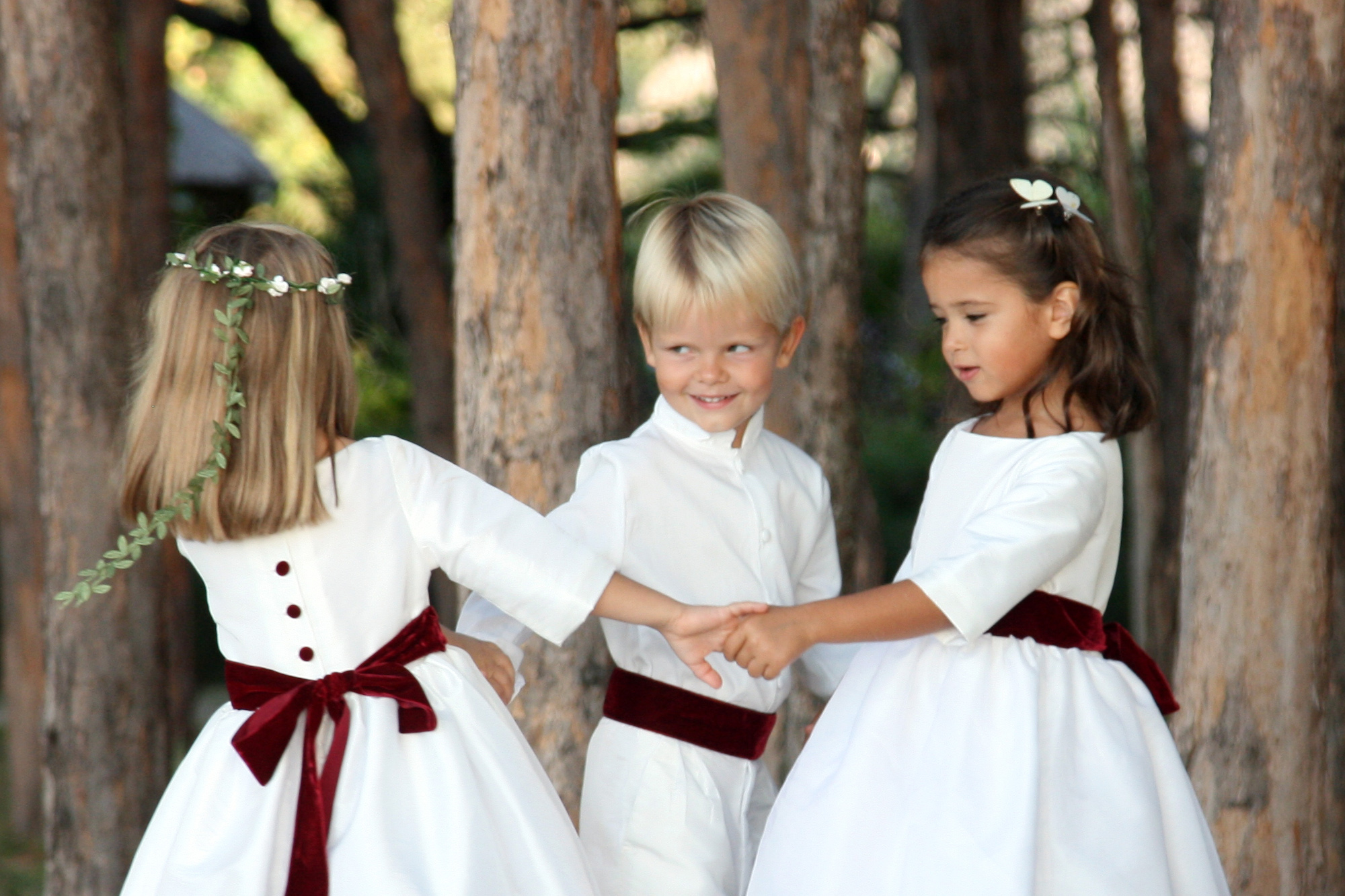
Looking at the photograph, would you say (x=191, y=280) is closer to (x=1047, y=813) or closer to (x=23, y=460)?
(x=1047, y=813)

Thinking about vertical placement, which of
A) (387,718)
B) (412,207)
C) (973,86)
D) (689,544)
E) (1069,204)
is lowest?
(387,718)

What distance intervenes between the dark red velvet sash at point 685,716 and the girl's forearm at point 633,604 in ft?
0.90

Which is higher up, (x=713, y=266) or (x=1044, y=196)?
(x=1044, y=196)

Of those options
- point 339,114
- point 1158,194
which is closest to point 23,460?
point 339,114

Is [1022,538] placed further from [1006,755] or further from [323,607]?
[323,607]

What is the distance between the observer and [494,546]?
212 cm

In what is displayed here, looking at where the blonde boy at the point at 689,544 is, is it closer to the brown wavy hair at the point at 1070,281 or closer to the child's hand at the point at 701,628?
the child's hand at the point at 701,628

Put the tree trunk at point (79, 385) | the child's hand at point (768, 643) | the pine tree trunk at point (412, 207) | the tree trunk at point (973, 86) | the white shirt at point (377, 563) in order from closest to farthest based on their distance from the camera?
1. the white shirt at point (377, 563)
2. the child's hand at point (768, 643)
3. the tree trunk at point (79, 385)
4. the pine tree trunk at point (412, 207)
5. the tree trunk at point (973, 86)

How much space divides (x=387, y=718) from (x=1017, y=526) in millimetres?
1048

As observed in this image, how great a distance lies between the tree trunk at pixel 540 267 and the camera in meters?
2.80

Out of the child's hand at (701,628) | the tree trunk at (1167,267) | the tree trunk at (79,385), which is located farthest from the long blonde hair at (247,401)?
the tree trunk at (1167,267)

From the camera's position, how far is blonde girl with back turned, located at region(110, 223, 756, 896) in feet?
6.53

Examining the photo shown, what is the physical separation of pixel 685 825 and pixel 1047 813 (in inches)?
25.4

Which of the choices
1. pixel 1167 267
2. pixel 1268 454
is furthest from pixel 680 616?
pixel 1167 267
